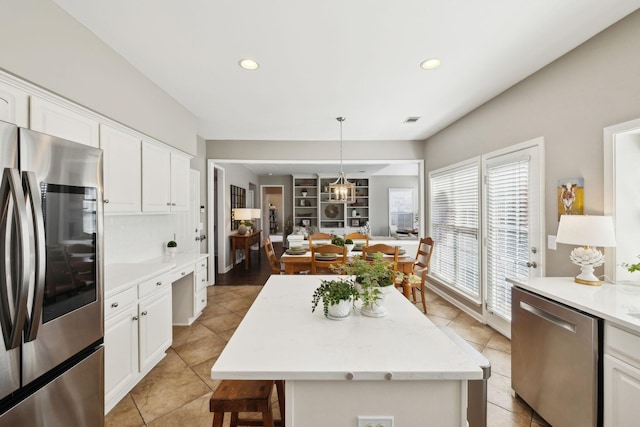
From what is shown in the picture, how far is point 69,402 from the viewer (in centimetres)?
131

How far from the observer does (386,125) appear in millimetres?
4145

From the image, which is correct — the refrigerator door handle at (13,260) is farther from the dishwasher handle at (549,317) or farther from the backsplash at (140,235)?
the dishwasher handle at (549,317)

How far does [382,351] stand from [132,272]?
2.30m

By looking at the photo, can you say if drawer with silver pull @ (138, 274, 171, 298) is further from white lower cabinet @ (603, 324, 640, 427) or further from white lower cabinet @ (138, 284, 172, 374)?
white lower cabinet @ (603, 324, 640, 427)

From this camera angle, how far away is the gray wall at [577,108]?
182 cm

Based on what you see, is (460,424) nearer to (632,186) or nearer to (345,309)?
(345,309)

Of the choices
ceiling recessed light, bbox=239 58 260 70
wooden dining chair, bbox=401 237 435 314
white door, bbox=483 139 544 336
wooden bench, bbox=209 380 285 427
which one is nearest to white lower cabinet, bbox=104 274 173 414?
wooden bench, bbox=209 380 285 427

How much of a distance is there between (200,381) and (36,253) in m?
1.73

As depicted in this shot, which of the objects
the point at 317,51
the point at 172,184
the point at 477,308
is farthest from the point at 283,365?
the point at 477,308

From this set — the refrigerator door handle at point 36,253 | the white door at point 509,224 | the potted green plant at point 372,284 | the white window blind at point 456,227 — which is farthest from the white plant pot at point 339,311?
the white window blind at point 456,227

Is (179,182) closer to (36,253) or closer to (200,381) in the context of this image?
(200,381)

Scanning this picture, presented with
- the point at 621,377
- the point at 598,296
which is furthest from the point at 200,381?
the point at 598,296

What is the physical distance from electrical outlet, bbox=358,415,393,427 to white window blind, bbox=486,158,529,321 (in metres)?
2.50

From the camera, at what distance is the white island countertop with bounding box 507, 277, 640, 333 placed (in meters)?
1.34
